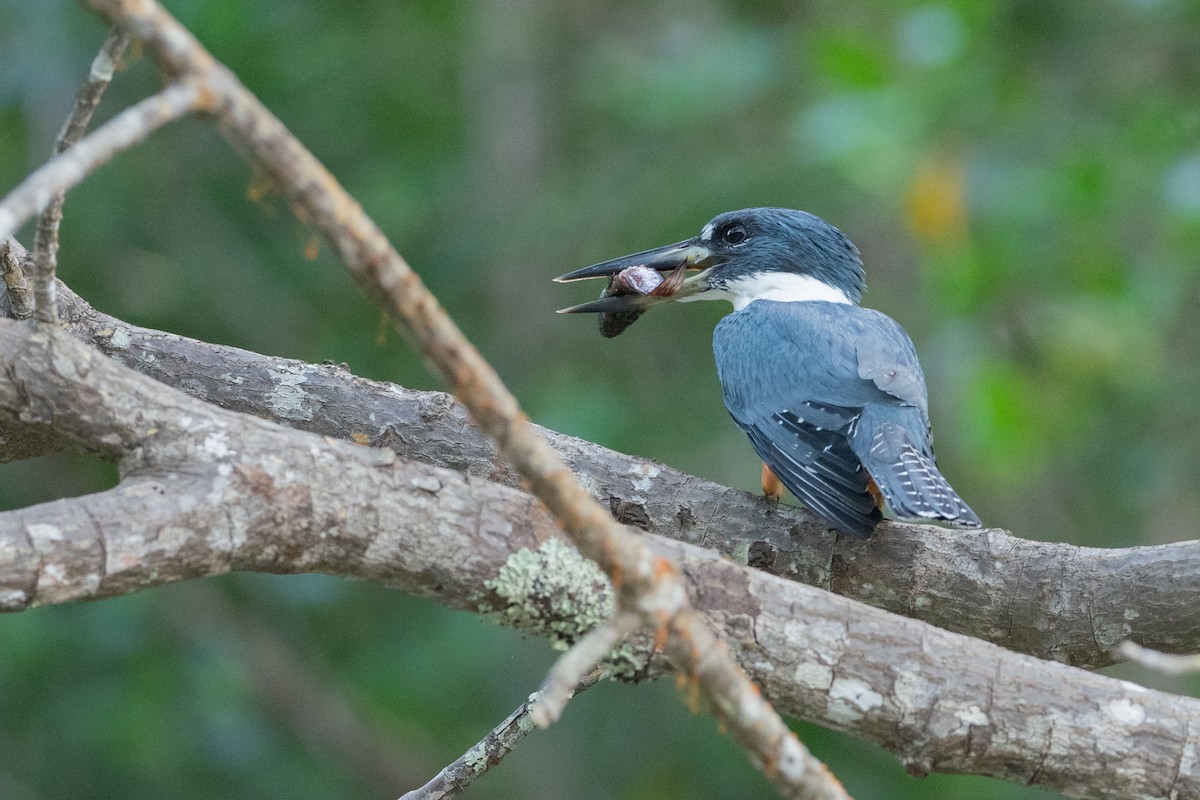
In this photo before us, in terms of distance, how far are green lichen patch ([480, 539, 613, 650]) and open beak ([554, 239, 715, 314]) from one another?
1.63 metres

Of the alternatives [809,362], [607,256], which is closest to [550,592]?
[809,362]

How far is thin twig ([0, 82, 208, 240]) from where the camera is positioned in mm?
1263

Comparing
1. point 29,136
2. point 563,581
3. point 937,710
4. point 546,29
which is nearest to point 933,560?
point 937,710

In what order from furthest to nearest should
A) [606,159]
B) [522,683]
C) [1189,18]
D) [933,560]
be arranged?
[606,159] → [522,683] → [1189,18] → [933,560]

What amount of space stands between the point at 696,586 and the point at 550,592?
0.79 ft

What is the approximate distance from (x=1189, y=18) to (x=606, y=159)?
2.80 meters

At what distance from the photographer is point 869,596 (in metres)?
2.93

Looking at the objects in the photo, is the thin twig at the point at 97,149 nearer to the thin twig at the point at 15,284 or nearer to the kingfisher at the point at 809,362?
the thin twig at the point at 15,284

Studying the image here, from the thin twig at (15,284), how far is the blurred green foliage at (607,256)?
2575mm

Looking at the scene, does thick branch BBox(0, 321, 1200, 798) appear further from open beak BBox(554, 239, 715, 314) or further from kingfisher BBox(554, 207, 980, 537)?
open beak BBox(554, 239, 715, 314)

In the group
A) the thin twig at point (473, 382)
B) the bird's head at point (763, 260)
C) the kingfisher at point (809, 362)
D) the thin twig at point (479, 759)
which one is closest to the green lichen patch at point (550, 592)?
the thin twig at point (479, 759)

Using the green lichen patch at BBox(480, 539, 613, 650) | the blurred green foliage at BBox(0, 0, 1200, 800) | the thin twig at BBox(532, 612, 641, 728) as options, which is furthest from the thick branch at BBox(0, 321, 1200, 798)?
the blurred green foliage at BBox(0, 0, 1200, 800)

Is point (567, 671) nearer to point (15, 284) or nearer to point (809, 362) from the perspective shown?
point (15, 284)

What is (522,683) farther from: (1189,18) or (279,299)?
(1189,18)
